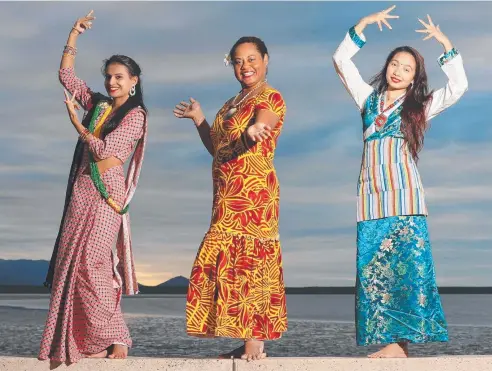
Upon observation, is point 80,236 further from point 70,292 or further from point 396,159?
point 396,159

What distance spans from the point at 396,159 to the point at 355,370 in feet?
4.19

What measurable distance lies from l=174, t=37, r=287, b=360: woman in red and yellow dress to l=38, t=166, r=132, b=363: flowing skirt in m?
0.54

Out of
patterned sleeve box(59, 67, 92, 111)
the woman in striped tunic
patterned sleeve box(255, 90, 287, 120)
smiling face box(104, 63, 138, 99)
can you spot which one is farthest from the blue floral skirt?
patterned sleeve box(59, 67, 92, 111)

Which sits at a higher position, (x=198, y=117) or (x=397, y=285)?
(x=198, y=117)

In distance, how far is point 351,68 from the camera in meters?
6.19

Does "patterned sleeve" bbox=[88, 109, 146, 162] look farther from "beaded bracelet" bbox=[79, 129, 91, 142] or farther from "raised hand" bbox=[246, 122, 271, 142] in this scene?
"raised hand" bbox=[246, 122, 271, 142]

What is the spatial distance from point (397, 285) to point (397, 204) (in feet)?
1.58

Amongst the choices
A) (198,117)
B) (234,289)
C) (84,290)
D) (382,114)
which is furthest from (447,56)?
(84,290)

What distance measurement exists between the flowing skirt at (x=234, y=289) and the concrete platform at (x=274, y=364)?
16cm

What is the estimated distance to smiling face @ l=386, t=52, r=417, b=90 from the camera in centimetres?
608

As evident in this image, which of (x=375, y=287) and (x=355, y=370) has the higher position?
(x=375, y=287)

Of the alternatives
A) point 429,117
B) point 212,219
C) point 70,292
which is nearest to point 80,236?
point 70,292

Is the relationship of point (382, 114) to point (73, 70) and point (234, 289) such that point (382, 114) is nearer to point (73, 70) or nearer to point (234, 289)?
point (234, 289)

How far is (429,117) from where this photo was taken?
20.2 ft
